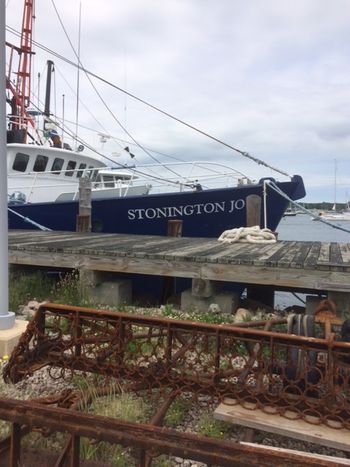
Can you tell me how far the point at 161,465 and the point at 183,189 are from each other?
1010 centimetres

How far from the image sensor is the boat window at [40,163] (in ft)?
43.1

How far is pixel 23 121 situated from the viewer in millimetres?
14469

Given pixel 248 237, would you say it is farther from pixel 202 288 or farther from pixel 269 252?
pixel 202 288

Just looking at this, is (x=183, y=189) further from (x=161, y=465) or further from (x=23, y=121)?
(x=161, y=465)

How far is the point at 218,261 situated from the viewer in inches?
226

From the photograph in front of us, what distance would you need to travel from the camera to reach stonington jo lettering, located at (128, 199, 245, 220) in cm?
1169

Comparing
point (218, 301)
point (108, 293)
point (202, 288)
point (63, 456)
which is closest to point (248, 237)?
point (218, 301)

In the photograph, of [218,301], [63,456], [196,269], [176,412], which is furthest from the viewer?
[218,301]

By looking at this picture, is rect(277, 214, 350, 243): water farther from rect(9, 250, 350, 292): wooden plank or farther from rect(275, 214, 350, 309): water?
rect(9, 250, 350, 292): wooden plank

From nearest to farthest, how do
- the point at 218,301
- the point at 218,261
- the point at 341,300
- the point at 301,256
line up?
the point at 341,300
the point at 218,261
the point at 218,301
the point at 301,256

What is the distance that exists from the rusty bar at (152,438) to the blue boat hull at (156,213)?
32.2 ft

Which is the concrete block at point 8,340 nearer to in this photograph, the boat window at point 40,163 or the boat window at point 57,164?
the boat window at point 40,163

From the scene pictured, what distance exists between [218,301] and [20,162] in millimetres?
9082

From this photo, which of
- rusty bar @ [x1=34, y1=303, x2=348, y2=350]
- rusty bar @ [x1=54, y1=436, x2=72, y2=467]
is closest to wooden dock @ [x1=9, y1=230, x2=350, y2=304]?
rusty bar @ [x1=34, y1=303, x2=348, y2=350]
